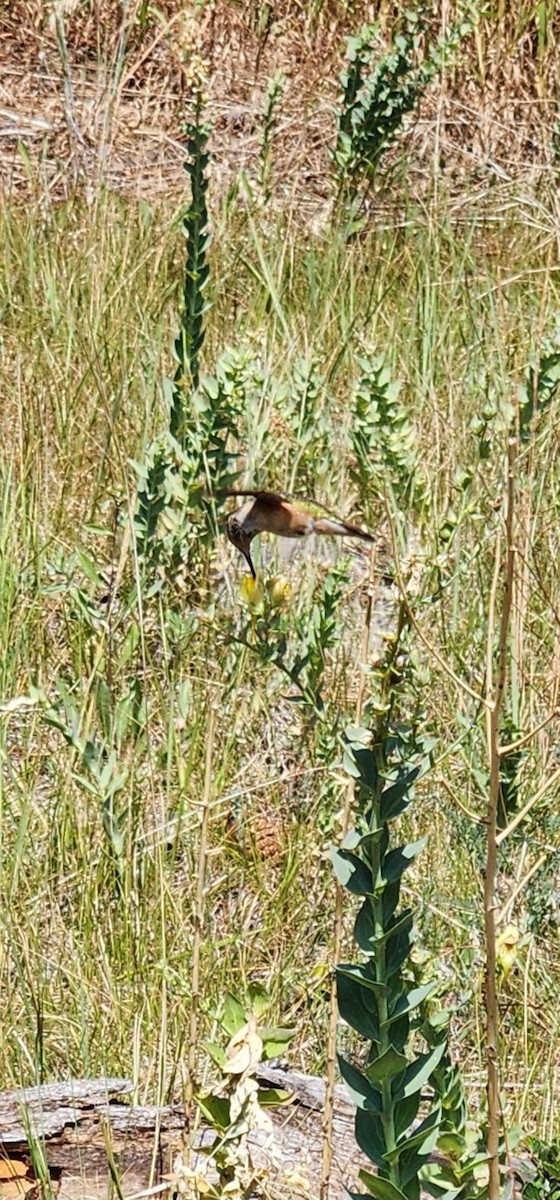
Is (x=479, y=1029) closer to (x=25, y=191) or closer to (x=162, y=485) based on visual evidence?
(x=162, y=485)

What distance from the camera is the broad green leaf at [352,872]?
116 centimetres

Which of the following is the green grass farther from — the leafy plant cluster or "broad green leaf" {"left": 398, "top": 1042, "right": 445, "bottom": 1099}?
the leafy plant cluster

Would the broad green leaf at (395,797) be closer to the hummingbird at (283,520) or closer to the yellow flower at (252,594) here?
the hummingbird at (283,520)

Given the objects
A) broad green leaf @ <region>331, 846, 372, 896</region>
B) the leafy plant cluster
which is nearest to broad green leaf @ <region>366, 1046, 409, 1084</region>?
broad green leaf @ <region>331, 846, 372, 896</region>

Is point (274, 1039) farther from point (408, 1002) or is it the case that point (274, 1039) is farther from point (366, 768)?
point (366, 768)

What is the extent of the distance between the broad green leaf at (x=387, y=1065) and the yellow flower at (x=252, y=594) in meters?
1.03

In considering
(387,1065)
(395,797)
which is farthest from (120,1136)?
(395,797)

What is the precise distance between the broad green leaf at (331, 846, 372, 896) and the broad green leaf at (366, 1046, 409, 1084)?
0.13m

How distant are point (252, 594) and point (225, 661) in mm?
465

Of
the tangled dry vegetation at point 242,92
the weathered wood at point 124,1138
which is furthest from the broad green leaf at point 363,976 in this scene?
the tangled dry vegetation at point 242,92

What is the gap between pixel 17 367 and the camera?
334 centimetres

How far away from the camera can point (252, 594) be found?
2.21m

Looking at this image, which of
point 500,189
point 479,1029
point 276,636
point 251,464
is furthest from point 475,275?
point 479,1029

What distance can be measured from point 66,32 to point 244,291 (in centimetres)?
276
